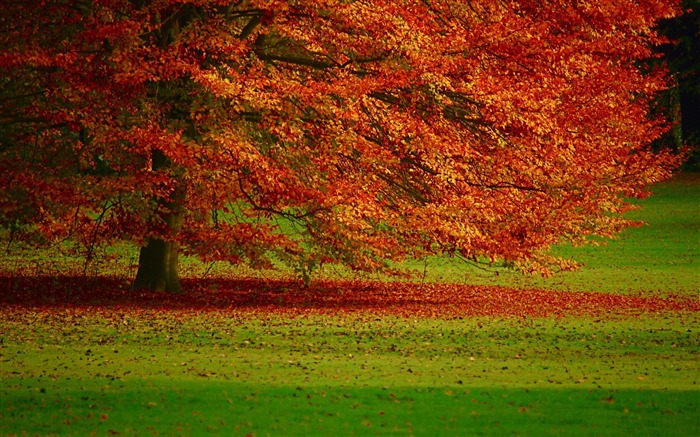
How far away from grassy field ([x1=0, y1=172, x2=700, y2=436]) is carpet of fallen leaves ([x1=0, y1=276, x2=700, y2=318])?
59 mm

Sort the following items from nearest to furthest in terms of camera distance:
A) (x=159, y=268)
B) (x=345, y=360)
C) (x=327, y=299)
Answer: (x=345, y=360), (x=327, y=299), (x=159, y=268)

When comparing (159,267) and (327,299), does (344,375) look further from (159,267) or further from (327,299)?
(159,267)

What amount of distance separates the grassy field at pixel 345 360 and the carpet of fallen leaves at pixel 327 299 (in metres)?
0.06

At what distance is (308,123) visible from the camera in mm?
19297

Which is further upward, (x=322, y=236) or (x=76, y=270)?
(x=322, y=236)

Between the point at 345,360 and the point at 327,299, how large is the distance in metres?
7.92

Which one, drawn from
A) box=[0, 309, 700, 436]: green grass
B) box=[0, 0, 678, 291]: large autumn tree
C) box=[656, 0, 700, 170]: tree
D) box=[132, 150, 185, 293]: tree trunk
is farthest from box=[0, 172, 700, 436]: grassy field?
box=[656, 0, 700, 170]: tree

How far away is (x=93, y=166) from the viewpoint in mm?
20406

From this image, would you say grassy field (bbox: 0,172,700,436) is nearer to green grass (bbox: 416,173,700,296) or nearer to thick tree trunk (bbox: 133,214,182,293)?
thick tree trunk (bbox: 133,214,182,293)

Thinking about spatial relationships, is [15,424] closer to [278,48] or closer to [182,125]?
[182,125]

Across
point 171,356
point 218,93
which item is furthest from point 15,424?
point 218,93

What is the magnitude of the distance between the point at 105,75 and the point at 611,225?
1104 centimetres

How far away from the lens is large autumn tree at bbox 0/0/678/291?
18.2 m

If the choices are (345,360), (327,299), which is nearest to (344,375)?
(345,360)
